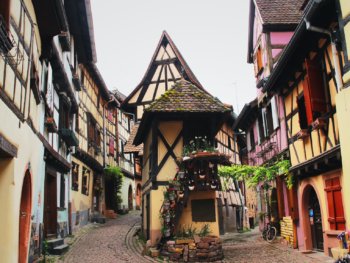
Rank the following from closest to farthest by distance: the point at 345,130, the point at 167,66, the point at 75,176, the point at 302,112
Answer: the point at 345,130 → the point at 302,112 → the point at 75,176 → the point at 167,66

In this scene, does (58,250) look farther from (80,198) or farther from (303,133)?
(303,133)

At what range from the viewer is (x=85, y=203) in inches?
780

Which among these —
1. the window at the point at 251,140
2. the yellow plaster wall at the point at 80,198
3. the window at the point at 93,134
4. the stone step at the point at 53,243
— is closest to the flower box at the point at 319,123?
the stone step at the point at 53,243

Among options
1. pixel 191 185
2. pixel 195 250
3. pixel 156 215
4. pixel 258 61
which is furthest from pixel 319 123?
pixel 258 61

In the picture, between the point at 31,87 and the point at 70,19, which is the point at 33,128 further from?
the point at 70,19

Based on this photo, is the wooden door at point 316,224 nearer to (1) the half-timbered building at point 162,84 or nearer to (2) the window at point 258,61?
(2) the window at point 258,61

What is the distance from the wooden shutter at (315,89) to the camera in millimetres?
10289

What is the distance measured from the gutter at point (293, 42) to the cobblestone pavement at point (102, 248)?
700 cm

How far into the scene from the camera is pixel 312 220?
41.3 feet

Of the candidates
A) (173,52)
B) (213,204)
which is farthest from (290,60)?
(173,52)

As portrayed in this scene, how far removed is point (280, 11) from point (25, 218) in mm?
12423

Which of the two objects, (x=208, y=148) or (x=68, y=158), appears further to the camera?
(x=68, y=158)

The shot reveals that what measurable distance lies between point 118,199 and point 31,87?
17645mm

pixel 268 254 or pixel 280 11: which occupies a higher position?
pixel 280 11
